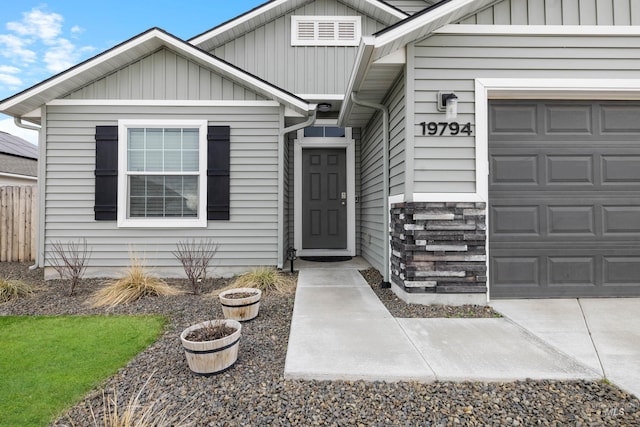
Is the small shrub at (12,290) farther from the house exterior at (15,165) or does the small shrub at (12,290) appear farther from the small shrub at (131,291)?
the house exterior at (15,165)

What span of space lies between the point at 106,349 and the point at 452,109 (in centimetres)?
359

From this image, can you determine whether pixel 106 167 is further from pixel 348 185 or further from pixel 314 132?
pixel 348 185

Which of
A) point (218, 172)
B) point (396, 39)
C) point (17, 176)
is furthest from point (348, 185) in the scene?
point (17, 176)

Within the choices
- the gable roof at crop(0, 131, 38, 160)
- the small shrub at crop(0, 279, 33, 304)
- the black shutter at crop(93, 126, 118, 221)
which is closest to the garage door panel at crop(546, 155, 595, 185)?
the black shutter at crop(93, 126, 118, 221)

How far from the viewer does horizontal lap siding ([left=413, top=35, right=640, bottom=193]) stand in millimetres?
3502

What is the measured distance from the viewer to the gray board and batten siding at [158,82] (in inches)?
196

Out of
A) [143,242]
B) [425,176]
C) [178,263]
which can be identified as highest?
[425,176]

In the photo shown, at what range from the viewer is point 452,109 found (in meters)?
3.39

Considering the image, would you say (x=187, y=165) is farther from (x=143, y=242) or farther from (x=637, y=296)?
(x=637, y=296)

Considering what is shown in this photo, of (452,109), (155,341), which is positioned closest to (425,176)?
(452,109)

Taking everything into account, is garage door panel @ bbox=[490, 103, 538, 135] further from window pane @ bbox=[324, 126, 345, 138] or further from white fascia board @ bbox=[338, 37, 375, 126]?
window pane @ bbox=[324, 126, 345, 138]

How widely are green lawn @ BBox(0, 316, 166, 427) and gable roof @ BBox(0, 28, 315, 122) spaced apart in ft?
10.1

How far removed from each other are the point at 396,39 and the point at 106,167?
4202 mm

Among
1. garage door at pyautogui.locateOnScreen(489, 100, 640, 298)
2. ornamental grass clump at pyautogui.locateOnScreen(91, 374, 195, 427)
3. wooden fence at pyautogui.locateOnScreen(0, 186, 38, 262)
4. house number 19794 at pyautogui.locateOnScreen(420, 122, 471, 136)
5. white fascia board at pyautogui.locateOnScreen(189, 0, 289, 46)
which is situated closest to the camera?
ornamental grass clump at pyautogui.locateOnScreen(91, 374, 195, 427)
